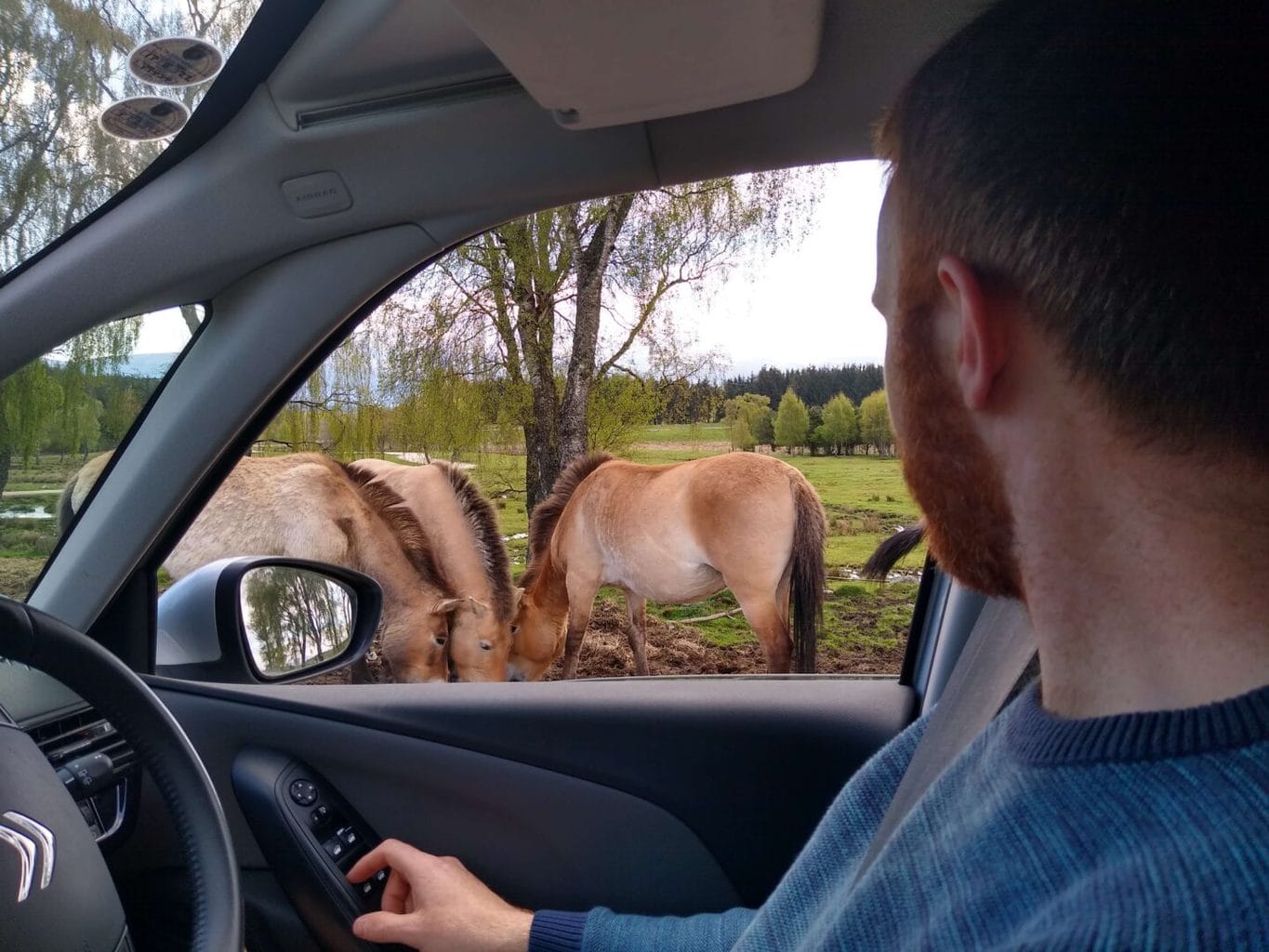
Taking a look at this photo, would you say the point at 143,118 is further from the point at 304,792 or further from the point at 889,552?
the point at 889,552

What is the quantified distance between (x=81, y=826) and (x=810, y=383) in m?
1.57

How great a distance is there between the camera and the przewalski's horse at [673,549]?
2377 mm

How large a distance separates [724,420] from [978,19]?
4.67 feet

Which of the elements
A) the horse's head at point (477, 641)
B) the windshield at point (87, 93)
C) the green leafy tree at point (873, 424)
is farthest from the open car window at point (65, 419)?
the green leafy tree at point (873, 424)

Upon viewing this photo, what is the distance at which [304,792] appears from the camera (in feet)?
6.20

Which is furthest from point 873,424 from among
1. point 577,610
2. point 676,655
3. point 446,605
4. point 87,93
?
point 87,93

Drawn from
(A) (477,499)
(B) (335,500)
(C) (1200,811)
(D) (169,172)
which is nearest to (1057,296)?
(C) (1200,811)

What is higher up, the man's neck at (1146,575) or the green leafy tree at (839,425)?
the green leafy tree at (839,425)

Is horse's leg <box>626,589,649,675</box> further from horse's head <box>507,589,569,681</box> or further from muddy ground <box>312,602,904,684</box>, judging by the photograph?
horse's head <box>507,589,569,681</box>

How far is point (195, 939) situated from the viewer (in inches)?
44.4

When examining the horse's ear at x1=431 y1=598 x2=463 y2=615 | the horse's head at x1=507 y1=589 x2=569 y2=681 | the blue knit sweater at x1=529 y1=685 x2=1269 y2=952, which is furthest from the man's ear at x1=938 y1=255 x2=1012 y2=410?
the horse's ear at x1=431 y1=598 x2=463 y2=615

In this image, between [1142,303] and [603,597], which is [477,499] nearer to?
[603,597]

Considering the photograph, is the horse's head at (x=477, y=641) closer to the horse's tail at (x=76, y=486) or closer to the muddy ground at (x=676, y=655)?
the muddy ground at (x=676, y=655)

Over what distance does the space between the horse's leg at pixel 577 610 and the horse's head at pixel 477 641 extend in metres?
0.16
